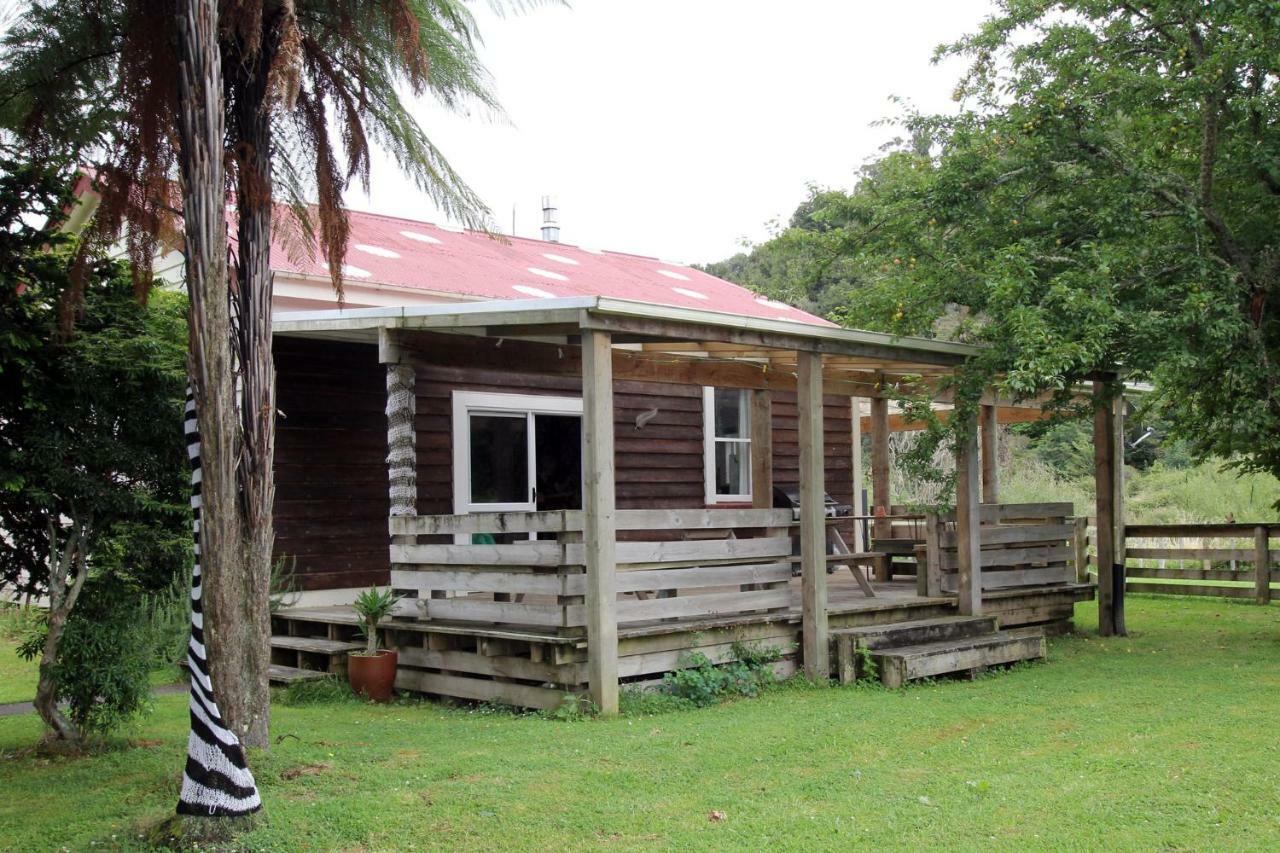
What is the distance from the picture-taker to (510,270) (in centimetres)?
1378

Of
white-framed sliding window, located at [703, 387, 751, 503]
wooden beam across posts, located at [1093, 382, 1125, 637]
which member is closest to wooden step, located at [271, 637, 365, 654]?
white-framed sliding window, located at [703, 387, 751, 503]

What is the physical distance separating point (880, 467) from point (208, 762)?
→ 10.6 metres

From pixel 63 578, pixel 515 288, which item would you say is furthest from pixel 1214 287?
pixel 63 578

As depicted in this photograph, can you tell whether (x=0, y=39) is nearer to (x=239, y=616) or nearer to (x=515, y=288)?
(x=239, y=616)

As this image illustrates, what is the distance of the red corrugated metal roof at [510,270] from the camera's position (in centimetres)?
1172

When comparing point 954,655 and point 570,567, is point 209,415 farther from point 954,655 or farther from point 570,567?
point 954,655

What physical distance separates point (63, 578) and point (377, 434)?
5113mm

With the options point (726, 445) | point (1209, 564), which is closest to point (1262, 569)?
point (1209, 564)

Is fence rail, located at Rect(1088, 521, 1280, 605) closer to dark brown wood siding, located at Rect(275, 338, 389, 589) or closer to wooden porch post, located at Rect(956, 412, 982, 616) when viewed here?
wooden porch post, located at Rect(956, 412, 982, 616)

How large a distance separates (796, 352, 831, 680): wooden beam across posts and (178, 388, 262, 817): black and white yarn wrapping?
5.13 metres

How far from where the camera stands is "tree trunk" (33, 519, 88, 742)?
6.46 m

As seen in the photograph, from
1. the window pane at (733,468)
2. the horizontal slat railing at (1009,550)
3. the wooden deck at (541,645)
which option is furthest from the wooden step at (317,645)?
the window pane at (733,468)

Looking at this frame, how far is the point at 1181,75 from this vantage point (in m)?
10.5

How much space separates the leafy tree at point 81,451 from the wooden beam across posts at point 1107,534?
907 centimetres
